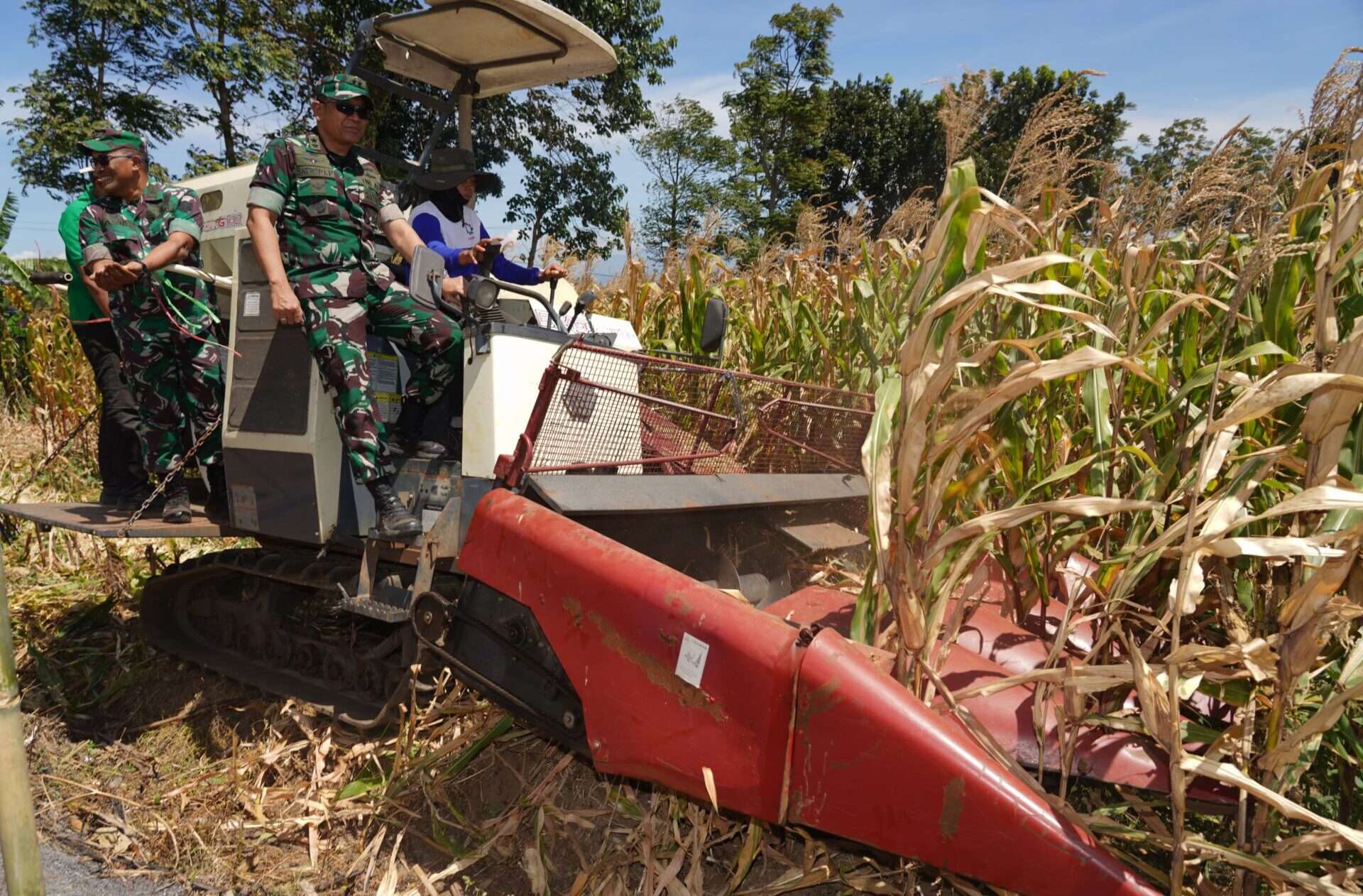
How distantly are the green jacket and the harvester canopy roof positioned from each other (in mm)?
1638

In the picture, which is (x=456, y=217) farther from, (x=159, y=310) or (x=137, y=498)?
(x=137, y=498)

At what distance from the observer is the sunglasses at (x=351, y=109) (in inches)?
142

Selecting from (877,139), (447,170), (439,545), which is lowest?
(439,545)

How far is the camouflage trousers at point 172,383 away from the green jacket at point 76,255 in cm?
64

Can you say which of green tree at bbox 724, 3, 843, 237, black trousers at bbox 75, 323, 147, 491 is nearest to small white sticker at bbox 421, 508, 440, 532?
black trousers at bbox 75, 323, 147, 491

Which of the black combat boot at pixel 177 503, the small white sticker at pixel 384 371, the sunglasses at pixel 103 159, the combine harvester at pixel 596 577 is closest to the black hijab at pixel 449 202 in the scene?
the combine harvester at pixel 596 577

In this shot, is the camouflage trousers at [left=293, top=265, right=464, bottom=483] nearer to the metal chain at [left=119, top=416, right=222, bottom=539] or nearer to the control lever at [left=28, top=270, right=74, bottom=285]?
the metal chain at [left=119, top=416, right=222, bottom=539]

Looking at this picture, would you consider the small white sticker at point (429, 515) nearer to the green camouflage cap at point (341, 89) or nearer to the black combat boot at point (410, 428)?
the black combat boot at point (410, 428)

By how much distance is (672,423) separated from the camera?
3766 mm

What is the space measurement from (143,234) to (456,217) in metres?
1.53

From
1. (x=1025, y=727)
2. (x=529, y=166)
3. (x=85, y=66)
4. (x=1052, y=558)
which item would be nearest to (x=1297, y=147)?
(x=1052, y=558)

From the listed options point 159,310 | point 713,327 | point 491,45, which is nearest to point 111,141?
point 159,310

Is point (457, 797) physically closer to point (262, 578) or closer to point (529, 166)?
point (262, 578)

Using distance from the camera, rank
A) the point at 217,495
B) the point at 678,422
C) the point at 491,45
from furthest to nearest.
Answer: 1. the point at 217,495
2. the point at 491,45
3. the point at 678,422
